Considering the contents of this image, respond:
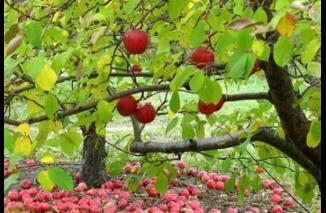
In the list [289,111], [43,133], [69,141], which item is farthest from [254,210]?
[43,133]

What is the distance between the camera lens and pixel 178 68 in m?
→ 2.14

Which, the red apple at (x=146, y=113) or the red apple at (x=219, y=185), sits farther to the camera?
the red apple at (x=219, y=185)

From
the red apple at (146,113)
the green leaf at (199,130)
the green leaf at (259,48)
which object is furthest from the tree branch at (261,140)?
the green leaf at (259,48)

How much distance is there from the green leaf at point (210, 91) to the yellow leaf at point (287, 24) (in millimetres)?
383

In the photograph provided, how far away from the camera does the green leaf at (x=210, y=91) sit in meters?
1.62

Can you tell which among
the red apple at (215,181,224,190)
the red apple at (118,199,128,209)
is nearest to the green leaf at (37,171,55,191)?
the red apple at (118,199,128,209)

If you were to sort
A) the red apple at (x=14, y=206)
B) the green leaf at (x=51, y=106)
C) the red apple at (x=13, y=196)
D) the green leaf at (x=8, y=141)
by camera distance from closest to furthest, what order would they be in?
the green leaf at (x=8, y=141) < the green leaf at (x=51, y=106) < the red apple at (x=14, y=206) < the red apple at (x=13, y=196)

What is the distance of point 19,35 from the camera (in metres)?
1.61

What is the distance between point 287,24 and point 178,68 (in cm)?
92

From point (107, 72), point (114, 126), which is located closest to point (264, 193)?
point (107, 72)

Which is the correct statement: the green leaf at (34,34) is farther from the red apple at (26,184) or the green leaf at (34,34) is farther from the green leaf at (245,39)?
the red apple at (26,184)

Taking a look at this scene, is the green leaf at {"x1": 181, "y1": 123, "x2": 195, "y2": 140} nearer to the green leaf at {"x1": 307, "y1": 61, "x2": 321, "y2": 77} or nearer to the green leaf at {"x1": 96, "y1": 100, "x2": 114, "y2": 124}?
the green leaf at {"x1": 96, "y1": 100, "x2": 114, "y2": 124}

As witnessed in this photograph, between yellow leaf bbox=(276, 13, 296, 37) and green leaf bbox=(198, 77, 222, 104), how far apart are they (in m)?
0.38

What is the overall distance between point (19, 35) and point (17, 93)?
0.62 metres
